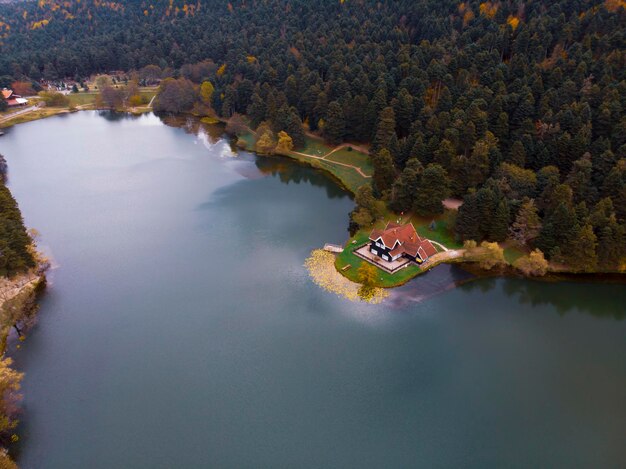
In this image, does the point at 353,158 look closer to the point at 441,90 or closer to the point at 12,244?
the point at 441,90

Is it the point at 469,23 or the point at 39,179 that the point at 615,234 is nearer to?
the point at 469,23

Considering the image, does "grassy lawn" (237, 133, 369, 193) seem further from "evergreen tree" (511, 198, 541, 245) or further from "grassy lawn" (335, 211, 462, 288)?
"evergreen tree" (511, 198, 541, 245)

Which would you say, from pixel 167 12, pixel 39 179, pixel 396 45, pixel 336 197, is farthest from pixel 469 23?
pixel 167 12

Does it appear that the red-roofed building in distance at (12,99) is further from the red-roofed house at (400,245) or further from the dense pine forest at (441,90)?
the red-roofed house at (400,245)

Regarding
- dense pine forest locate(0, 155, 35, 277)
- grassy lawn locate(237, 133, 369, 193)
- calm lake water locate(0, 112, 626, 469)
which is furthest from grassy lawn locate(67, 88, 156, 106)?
dense pine forest locate(0, 155, 35, 277)

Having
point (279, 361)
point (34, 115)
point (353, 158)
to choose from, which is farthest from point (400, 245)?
point (34, 115)
